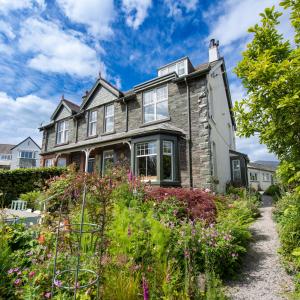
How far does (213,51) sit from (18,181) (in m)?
15.8

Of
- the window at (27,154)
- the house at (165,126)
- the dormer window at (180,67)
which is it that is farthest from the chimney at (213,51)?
the window at (27,154)

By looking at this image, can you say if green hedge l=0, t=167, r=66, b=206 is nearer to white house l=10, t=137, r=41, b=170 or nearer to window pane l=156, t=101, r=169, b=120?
window pane l=156, t=101, r=169, b=120

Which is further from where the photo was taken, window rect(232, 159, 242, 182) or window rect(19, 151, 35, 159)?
window rect(19, 151, 35, 159)

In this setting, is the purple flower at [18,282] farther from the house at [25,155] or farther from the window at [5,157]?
the window at [5,157]

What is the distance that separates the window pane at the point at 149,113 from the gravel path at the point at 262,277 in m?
9.15

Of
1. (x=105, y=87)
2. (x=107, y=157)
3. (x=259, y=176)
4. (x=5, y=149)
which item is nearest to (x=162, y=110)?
(x=107, y=157)

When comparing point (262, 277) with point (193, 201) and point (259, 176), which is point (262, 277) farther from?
point (259, 176)

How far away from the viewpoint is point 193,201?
21.9 ft

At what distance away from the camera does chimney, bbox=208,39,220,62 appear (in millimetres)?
15129

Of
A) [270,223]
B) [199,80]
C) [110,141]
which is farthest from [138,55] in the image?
[270,223]

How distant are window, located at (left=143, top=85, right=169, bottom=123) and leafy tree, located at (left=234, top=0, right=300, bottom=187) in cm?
887

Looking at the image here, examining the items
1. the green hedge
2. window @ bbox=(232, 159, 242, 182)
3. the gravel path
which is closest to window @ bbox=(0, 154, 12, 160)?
the green hedge

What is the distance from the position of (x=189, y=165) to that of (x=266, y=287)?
7.50 m

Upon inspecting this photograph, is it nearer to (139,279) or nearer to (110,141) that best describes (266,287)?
(139,279)
